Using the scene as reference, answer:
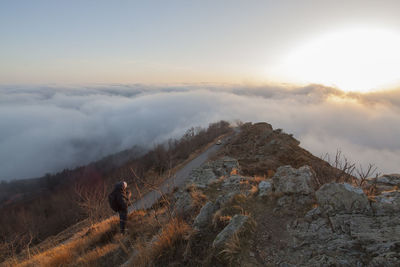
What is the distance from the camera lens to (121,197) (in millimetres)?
6555

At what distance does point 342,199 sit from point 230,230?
214cm

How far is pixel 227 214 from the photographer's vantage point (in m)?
4.12

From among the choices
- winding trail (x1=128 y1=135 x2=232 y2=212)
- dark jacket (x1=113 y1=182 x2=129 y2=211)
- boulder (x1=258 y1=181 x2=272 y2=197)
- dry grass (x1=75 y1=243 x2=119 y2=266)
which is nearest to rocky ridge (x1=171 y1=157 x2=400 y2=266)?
boulder (x1=258 y1=181 x2=272 y2=197)

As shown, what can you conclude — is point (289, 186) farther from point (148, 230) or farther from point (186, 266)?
point (148, 230)

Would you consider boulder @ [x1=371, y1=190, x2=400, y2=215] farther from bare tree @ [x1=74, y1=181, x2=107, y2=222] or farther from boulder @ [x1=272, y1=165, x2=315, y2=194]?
bare tree @ [x1=74, y1=181, x2=107, y2=222]

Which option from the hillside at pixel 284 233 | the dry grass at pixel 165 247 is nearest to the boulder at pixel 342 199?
the hillside at pixel 284 233

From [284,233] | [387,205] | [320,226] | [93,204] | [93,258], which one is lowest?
[93,204]

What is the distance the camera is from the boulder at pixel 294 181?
15.1 feet

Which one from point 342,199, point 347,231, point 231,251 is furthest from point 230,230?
point 342,199

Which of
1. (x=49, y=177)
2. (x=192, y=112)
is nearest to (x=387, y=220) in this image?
(x=49, y=177)

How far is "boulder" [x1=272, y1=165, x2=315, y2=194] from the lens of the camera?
15.1 ft

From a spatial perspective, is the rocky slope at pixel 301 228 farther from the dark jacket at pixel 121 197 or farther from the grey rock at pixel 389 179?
the grey rock at pixel 389 179

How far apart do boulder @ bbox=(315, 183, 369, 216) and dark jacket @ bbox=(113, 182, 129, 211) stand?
5.73 meters

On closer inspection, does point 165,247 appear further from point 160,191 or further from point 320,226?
point 320,226
